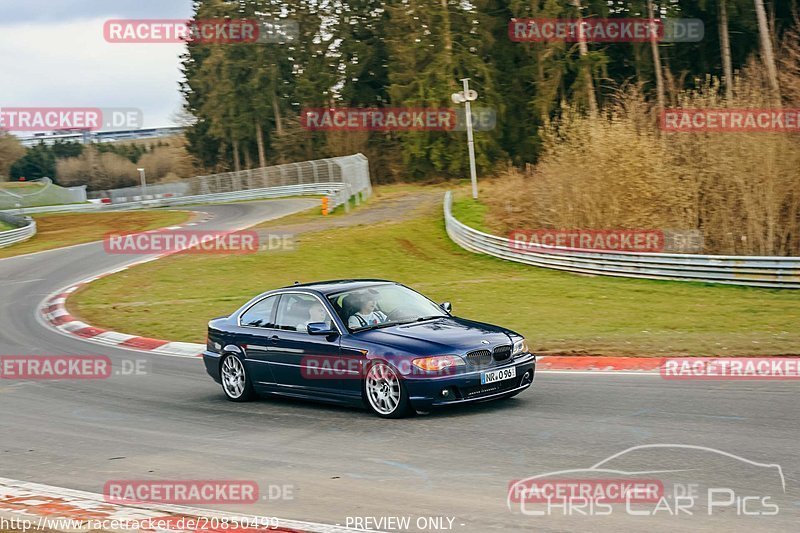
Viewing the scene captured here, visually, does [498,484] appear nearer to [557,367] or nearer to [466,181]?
[557,367]

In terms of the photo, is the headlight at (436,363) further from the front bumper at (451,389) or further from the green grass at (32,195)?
the green grass at (32,195)

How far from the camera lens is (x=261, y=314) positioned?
1160 cm

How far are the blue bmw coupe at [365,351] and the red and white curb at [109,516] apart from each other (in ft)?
10.6

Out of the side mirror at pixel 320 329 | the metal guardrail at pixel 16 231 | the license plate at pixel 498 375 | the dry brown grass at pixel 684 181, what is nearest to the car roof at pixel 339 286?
the side mirror at pixel 320 329

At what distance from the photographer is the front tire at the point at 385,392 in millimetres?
9617

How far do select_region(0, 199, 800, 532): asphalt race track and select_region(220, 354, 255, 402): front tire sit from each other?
15 cm

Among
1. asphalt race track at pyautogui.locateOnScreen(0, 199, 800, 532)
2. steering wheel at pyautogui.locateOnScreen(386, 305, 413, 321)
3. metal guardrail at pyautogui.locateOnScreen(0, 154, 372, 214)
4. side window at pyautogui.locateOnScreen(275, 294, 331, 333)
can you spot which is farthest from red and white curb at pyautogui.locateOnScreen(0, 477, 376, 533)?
metal guardrail at pyautogui.locateOnScreen(0, 154, 372, 214)

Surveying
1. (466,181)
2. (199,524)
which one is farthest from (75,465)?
(466,181)

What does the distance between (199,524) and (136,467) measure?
8.26ft

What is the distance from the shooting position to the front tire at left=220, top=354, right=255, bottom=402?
11.6 m

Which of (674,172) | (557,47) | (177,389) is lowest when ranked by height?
(177,389)

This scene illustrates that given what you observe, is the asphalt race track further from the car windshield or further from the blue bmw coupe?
the car windshield

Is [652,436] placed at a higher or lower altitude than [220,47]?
lower

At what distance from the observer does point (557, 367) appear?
1254cm
